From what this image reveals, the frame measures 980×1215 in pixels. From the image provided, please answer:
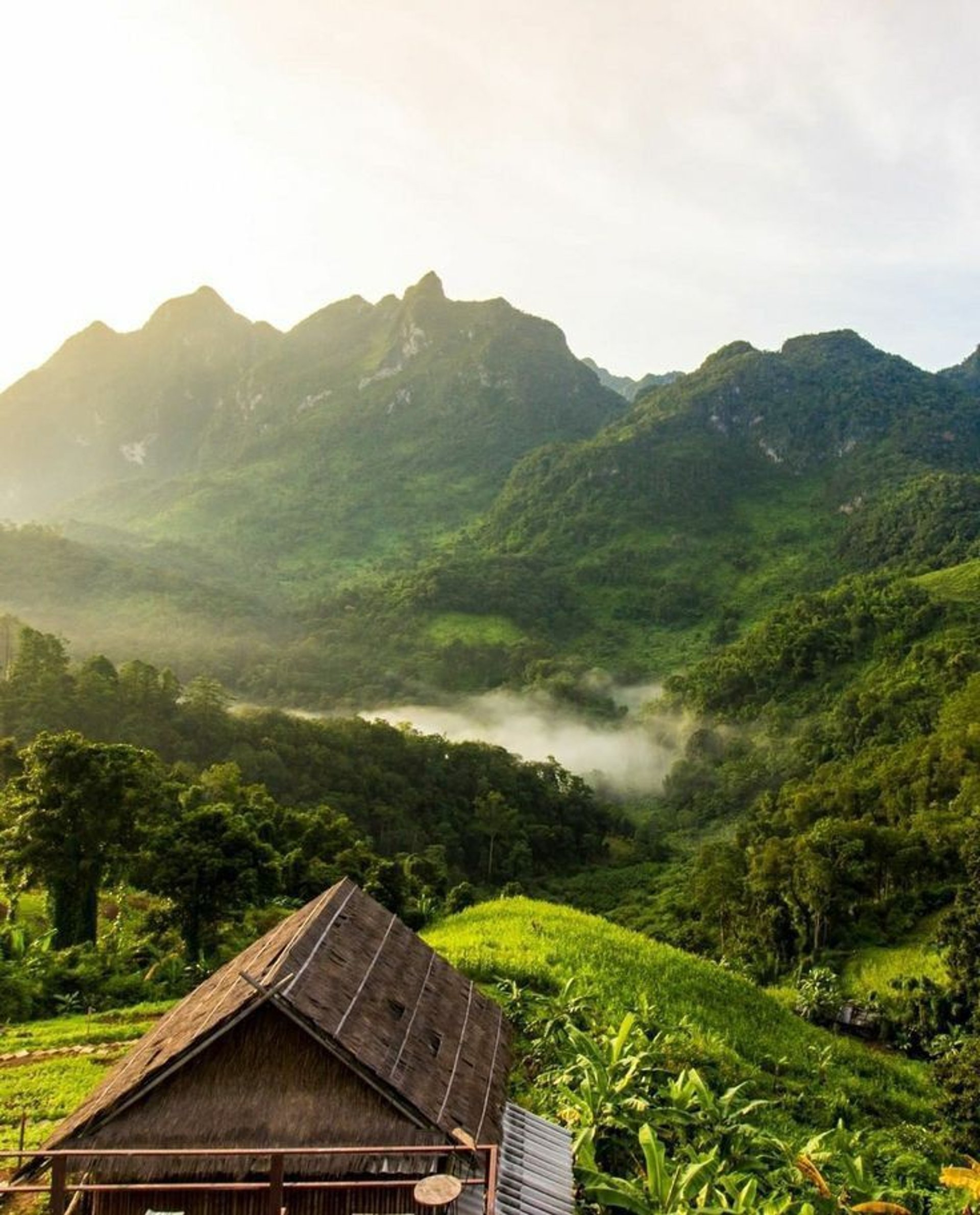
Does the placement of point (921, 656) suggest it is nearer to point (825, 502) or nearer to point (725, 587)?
point (725, 587)

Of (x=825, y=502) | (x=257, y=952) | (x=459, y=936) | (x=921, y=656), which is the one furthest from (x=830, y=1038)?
(x=825, y=502)

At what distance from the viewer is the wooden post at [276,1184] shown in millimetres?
6961

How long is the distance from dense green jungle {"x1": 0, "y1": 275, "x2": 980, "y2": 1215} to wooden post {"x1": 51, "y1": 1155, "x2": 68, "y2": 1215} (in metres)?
6.52

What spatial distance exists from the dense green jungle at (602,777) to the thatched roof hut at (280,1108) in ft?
10.1

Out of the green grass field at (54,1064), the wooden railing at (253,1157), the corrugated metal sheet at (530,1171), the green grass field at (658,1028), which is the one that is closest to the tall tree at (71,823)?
the green grass field at (54,1064)

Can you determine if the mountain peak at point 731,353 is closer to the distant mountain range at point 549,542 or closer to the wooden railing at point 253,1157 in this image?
the distant mountain range at point 549,542

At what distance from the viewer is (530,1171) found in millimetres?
10109

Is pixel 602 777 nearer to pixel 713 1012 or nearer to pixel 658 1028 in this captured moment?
pixel 713 1012

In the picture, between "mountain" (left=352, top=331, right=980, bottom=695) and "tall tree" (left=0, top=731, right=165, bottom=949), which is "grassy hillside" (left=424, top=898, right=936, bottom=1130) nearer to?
"tall tree" (left=0, top=731, right=165, bottom=949)

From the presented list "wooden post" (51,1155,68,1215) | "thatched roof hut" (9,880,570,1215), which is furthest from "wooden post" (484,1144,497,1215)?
"wooden post" (51,1155,68,1215)

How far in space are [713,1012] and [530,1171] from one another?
1129cm

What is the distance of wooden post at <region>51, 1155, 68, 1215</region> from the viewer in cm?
689

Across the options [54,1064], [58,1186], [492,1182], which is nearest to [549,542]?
[54,1064]

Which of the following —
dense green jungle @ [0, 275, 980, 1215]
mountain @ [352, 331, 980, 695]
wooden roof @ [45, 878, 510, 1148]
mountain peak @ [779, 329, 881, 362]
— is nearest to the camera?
wooden roof @ [45, 878, 510, 1148]
